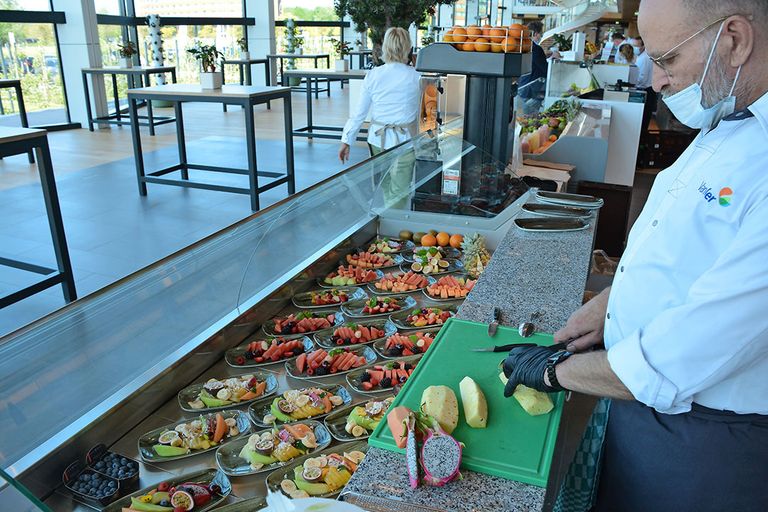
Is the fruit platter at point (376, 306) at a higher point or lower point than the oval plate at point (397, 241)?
lower

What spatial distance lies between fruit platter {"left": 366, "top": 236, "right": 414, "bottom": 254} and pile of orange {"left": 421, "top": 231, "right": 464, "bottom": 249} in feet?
0.24

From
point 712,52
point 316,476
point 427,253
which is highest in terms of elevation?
point 712,52

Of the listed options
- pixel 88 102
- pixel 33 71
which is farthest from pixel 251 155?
pixel 33 71

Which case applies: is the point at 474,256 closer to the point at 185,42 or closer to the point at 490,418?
the point at 490,418

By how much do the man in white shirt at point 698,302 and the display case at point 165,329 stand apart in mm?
906

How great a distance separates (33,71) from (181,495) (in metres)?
9.54

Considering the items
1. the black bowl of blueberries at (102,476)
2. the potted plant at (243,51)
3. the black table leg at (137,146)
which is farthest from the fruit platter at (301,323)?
the potted plant at (243,51)

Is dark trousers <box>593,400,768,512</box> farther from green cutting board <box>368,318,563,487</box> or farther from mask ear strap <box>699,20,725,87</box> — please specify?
mask ear strap <box>699,20,725,87</box>

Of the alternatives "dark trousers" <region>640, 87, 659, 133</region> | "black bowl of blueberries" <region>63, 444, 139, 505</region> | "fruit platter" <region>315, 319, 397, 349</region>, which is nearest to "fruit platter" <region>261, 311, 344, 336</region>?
"fruit platter" <region>315, 319, 397, 349</region>

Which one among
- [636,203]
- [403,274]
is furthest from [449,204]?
[636,203]

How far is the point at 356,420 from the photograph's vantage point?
1.69 m

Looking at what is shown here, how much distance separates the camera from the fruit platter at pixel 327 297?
7.73 feet

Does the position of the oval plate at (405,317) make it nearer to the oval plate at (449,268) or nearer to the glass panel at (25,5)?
the oval plate at (449,268)

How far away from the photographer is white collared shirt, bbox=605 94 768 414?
0.95 metres
